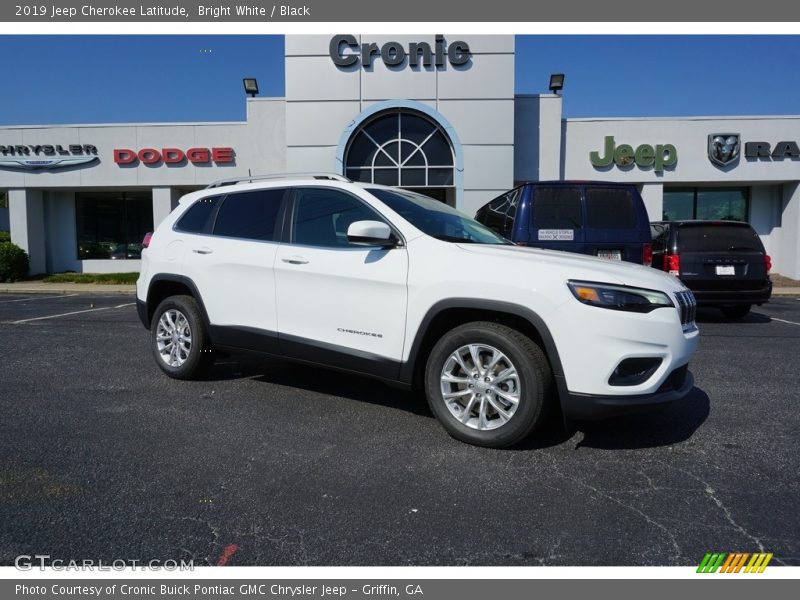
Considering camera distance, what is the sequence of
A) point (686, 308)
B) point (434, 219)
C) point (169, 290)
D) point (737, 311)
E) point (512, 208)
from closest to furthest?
1. point (686, 308)
2. point (434, 219)
3. point (169, 290)
4. point (512, 208)
5. point (737, 311)

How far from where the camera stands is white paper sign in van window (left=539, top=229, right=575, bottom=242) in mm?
7930

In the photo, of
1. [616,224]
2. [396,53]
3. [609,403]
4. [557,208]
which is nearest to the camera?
[609,403]

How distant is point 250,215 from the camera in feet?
16.5

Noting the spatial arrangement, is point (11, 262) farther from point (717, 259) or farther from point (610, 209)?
point (717, 259)

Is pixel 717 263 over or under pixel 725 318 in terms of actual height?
over

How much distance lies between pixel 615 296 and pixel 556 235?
15.2 ft

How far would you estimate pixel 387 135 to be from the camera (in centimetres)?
1717

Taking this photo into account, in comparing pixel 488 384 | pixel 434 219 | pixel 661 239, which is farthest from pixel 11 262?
pixel 488 384

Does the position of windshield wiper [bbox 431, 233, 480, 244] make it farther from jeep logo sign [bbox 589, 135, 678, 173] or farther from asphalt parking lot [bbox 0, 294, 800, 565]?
jeep logo sign [bbox 589, 135, 678, 173]

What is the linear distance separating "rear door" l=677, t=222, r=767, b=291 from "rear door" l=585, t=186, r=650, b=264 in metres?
1.86

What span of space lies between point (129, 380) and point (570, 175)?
1556 centimetres

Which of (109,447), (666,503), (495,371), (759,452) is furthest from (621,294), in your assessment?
(109,447)

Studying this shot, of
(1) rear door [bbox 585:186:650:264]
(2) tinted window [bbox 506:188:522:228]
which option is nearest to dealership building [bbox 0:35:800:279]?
(2) tinted window [bbox 506:188:522:228]

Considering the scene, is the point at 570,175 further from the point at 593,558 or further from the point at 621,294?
the point at 593,558
